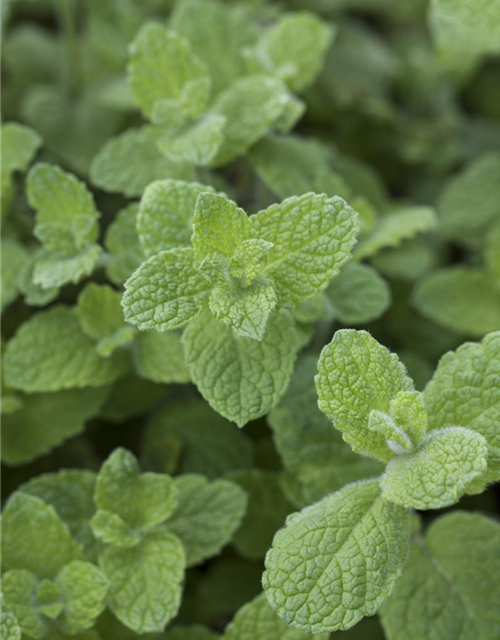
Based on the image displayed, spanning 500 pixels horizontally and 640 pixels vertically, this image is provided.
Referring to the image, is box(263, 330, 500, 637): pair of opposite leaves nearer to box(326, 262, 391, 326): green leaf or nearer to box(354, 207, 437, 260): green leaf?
box(326, 262, 391, 326): green leaf

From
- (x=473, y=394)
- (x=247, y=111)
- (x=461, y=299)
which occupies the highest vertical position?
(x=247, y=111)

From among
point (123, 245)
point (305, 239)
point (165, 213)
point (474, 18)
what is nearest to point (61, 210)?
point (123, 245)

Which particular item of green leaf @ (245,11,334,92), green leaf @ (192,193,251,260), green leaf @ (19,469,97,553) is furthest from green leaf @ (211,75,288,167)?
green leaf @ (19,469,97,553)

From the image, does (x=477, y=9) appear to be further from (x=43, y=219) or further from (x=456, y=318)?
(x=43, y=219)

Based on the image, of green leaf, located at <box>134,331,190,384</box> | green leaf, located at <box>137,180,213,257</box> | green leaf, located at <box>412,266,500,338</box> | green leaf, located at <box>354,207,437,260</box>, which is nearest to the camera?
green leaf, located at <box>137,180,213,257</box>

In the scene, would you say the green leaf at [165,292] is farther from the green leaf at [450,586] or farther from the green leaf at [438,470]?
the green leaf at [450,586]

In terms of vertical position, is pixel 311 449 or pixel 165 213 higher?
pixel 165 213

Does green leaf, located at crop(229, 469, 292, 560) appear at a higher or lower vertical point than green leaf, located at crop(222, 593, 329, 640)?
lower

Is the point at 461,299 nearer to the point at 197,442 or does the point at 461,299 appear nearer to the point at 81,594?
the point at 197,442
